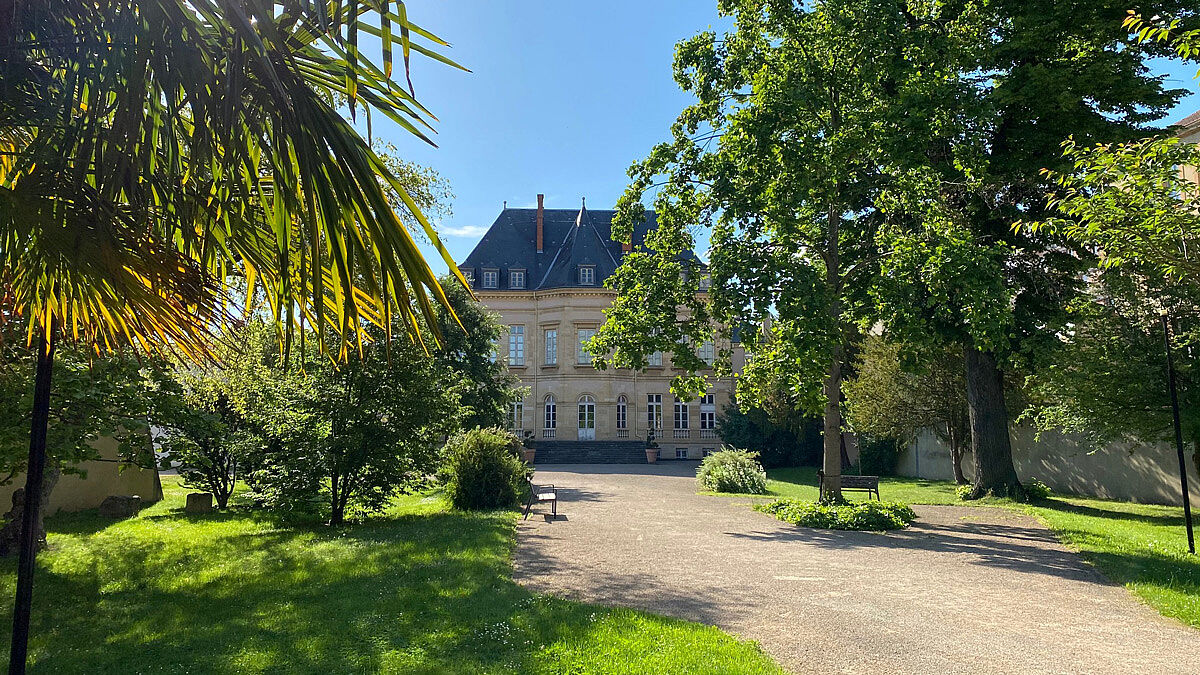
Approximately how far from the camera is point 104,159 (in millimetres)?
2492

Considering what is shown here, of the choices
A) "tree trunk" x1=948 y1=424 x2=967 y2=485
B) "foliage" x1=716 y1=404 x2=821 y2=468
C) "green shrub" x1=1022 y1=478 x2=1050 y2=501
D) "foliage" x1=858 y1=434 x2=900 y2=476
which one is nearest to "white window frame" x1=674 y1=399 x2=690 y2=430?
"foliage" x1=716 y1=404 x2=821 y2=468

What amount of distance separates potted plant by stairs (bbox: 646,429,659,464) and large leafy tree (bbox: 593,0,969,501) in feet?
79.8

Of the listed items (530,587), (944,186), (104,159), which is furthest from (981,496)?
(104,159)

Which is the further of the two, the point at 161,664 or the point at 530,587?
the point at 530,587

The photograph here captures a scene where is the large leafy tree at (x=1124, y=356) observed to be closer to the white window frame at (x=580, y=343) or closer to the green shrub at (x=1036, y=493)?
the green shrub at (x=1036, y=493)

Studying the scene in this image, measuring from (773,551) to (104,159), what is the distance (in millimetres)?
9487

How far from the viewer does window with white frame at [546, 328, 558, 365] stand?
45.1 m

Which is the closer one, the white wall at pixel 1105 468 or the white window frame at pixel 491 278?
the white wall at pixel 1105 468

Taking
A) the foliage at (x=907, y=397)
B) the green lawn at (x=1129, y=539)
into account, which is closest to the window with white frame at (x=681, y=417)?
the foliage at (x=907, y=397)

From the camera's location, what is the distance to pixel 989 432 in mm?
17406

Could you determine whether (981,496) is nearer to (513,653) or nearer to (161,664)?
(513,653)

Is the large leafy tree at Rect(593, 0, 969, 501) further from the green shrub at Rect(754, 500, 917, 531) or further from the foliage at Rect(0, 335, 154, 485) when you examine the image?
the foliage at Rect(0, 335, 154, 485)

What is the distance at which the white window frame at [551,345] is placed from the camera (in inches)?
1777

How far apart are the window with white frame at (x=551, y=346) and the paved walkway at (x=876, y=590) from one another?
3132 centimetres
